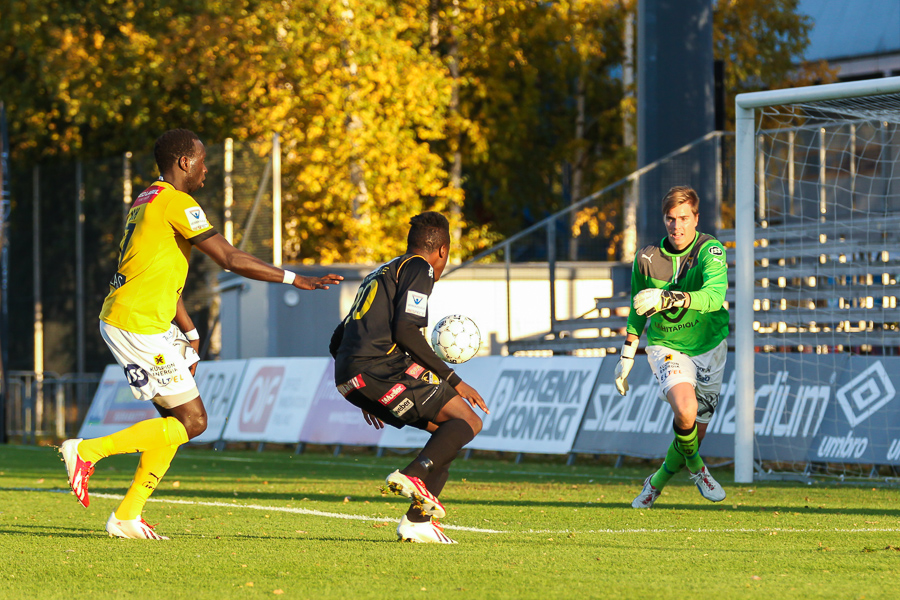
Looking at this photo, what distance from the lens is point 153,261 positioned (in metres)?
6.67

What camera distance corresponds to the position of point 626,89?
97.0ft

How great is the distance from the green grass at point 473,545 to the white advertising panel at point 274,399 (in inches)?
220

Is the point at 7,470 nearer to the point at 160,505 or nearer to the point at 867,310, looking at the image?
the point at 160,505

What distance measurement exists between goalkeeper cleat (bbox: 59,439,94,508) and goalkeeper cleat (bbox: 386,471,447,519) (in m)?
1.56

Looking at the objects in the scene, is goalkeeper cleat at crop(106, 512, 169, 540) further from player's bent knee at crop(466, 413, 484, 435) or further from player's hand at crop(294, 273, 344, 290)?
player's bent knee at crop(466, 413, 484, 435)

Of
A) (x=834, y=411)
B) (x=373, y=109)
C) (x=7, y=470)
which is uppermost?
(x=373, y=109)

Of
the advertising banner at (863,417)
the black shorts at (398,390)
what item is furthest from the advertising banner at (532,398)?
the black shorts at (398,390)

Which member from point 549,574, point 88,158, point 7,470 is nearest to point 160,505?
point 549,574

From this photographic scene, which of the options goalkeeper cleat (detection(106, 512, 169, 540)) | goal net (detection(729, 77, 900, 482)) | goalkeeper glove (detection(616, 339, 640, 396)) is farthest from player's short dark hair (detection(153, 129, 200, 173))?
goal net (detection(729, 77, 900, 482))

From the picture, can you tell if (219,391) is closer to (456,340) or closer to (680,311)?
(680,311)

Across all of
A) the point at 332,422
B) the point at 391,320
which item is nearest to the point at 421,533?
the point at 391,320

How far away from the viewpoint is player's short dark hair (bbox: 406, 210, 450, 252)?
6.56 metres

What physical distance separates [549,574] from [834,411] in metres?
6.67

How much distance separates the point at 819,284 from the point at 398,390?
10878 millimetres
